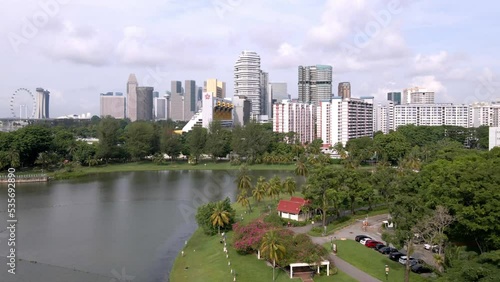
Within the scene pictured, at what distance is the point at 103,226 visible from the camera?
90.3 feet

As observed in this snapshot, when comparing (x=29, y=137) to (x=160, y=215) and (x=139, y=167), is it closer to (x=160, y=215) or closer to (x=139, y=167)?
(x=139, y=167)

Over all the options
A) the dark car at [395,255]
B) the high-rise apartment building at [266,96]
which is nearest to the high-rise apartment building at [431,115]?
the high-rise apartment building at [266,96]

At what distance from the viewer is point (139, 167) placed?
188 feet

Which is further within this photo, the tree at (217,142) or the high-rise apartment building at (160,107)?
the high-rise apartment building at (160,107)

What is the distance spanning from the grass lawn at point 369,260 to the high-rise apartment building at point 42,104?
16155cm

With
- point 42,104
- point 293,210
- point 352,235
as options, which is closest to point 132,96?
point 42,104

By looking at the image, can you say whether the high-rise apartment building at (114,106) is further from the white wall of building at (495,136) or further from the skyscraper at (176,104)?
the white wall of building at (495,136)

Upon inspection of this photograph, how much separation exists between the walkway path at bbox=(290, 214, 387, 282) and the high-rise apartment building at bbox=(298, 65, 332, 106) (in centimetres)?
10599

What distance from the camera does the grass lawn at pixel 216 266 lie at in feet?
60.0

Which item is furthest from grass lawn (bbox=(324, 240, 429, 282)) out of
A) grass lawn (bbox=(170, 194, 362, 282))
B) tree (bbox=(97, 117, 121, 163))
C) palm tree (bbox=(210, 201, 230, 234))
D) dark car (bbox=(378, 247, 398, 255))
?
tree (bbox=(97, 117, 121, 163))

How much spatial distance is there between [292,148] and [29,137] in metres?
35.4

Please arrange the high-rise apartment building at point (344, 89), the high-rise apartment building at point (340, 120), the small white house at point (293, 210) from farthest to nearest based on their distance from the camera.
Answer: the high-rise apartment building at point (344, 89) < the high-rise apartment building at point (340, 120) < the small white house at point (293, 210)

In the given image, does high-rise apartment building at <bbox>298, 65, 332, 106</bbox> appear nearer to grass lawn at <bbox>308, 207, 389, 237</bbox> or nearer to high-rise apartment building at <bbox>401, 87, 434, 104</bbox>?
high-rise apartment building at <bbox>401, 87, 434, 104</bbox>

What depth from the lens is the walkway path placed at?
18331mm
